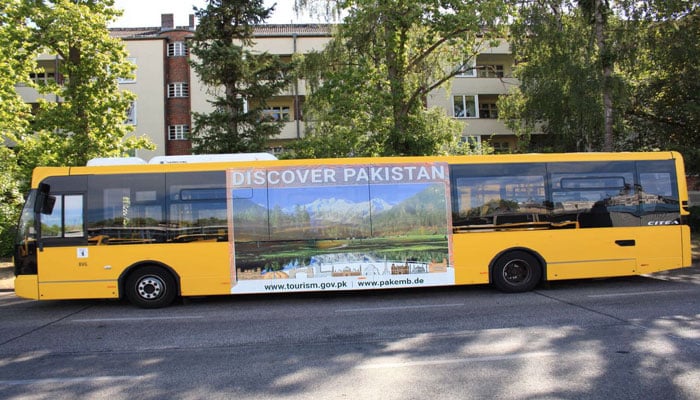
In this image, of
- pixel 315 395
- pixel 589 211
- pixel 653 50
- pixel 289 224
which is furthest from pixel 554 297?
pixel 653 50

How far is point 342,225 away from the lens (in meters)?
9.05

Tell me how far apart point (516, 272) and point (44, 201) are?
29.5 ft

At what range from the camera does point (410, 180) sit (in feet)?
30.5

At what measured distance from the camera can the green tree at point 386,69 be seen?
55.0ft

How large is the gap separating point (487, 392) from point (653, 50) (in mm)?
18497

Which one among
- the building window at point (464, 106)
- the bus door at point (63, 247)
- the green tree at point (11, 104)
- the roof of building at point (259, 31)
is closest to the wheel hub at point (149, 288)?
the bus door at point (63, 247)

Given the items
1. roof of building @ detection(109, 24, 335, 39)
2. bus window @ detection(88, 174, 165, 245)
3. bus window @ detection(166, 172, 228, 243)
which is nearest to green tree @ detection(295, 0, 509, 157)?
bus window @ detection(166, 172, 228, 243)

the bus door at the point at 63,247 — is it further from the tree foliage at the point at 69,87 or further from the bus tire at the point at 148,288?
the tree foliage at the point at 69,87

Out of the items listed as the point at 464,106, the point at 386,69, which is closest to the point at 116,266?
the point at 386,69

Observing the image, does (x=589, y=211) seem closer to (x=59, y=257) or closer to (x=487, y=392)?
(x=487, y=392)

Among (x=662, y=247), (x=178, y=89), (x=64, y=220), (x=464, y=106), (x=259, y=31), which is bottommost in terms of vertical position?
(x=662, y=247)

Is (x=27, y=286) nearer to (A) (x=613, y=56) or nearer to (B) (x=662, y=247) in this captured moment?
(B) (x=662, y=247)

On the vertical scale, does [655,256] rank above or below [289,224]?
below

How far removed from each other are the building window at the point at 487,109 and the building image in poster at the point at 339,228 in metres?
26.3
